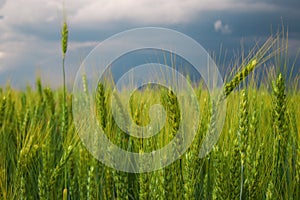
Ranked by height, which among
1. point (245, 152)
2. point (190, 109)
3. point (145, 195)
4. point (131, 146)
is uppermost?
point (190, 109)

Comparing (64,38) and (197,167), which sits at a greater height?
(64,38)

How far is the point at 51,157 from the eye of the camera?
7.64 ft

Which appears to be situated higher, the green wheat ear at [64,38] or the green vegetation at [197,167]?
the green wheat ear at [64,38]

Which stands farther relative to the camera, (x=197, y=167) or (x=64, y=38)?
(x=64, y=38)

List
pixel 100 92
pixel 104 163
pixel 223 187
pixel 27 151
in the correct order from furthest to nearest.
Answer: pixel 100 92 → pixel 104 163 → pixel 27 151 → pixel 223 187

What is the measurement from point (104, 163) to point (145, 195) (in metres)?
0.39

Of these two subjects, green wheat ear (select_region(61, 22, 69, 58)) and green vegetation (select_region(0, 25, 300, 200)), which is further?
green wheat ear (select_region(61, 22, 69, 58))

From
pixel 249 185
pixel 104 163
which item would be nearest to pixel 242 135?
pixel 249 185

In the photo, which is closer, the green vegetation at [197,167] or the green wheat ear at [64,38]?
the green vegetation at [197,167]

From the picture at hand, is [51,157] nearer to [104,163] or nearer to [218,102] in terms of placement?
[104,163]

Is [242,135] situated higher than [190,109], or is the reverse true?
[190,109]

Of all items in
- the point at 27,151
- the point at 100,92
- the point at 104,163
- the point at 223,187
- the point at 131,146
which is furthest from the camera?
the point at 131,146

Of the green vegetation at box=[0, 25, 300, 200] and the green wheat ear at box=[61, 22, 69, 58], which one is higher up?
the green wheat ear at box=[61, 22, 69, 58]

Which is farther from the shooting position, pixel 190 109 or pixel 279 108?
pixel 190 109
